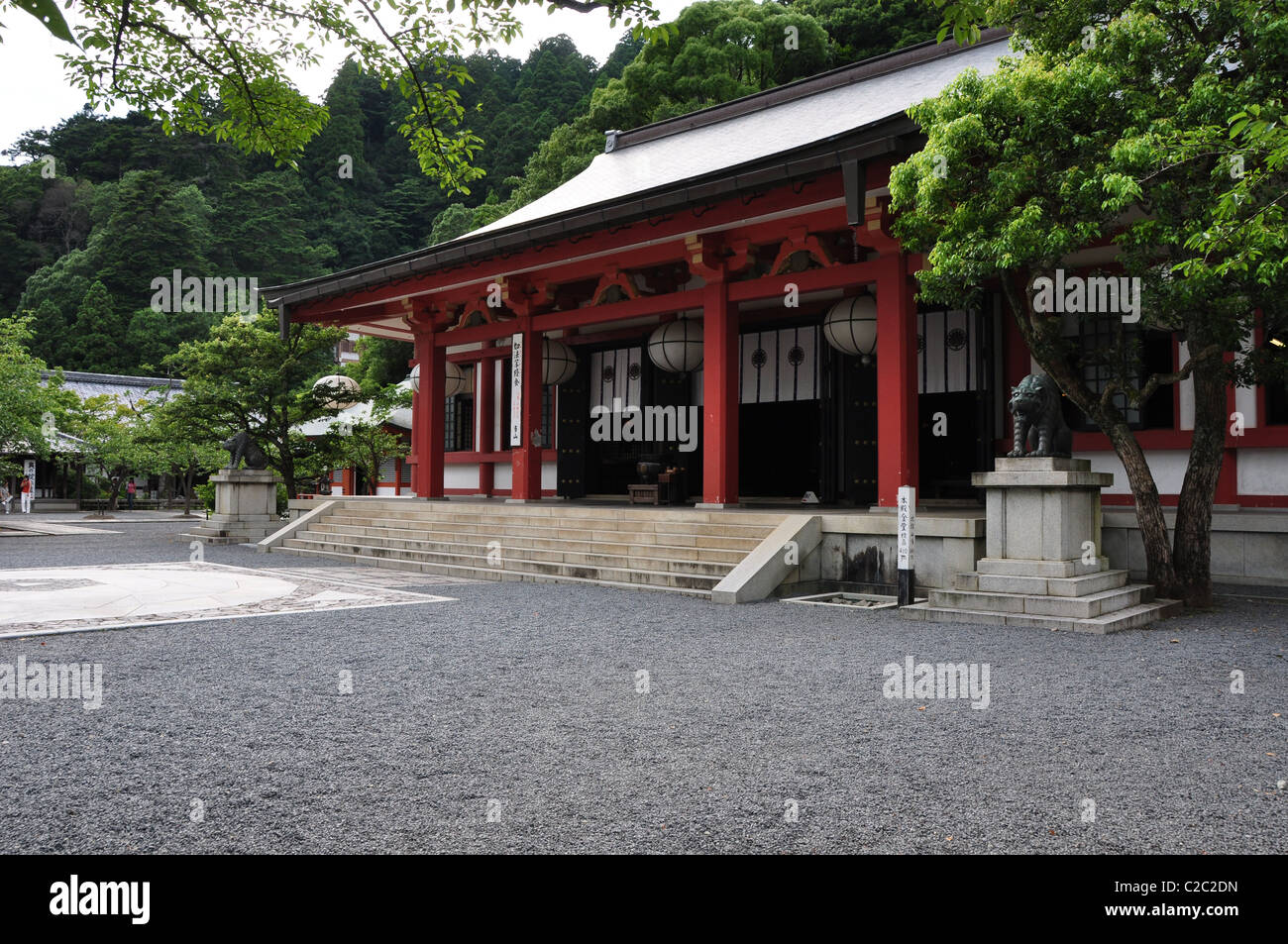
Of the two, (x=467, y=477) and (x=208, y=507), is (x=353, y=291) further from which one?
(x=208, y=507)

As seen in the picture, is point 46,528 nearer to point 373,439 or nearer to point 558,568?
point 373,439

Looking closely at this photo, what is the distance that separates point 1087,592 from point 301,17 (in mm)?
7186

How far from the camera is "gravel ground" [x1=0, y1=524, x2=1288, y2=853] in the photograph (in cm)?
278

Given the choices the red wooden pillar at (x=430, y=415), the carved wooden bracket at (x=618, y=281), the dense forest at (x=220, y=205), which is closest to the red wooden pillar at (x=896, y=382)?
the carved wooden bracket at (x=618, y=281)

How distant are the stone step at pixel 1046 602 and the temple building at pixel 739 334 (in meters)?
1.91

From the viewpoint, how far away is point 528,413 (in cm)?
1334

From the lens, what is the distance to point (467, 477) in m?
18.0

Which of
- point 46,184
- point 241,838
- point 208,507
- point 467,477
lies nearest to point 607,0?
point 241,838

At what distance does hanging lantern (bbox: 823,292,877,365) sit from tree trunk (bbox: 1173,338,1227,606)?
4117 millimetres

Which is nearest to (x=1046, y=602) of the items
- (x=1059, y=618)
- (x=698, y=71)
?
(x=1059, y=618)

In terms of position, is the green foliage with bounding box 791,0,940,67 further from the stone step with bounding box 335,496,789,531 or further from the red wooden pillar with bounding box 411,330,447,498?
the stone step with bounding box 335,496,789,531

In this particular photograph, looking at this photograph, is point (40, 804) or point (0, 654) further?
point (0, 654)

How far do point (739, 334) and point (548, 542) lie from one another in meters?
5.38

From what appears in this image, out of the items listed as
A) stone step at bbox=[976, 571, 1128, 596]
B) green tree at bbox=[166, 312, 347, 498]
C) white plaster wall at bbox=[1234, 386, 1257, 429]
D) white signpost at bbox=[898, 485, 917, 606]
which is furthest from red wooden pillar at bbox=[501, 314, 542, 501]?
white plaster wall at bbox=[1234, 386, 1257, 429]
